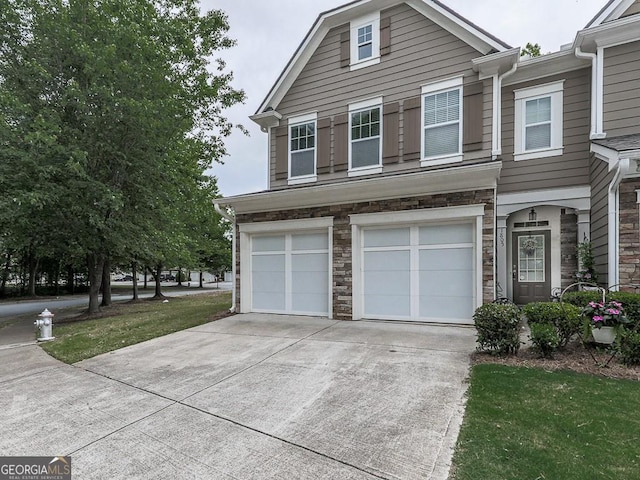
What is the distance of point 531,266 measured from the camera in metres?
8.66

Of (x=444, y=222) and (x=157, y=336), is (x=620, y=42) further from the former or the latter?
(x=157, y=336)

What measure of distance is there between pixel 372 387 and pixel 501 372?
1.69 meters

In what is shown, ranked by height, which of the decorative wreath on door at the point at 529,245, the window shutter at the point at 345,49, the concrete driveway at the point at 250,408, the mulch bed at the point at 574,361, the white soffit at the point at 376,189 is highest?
the window shutter at the point at 345,49

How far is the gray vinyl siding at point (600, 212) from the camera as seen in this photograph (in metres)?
6.79

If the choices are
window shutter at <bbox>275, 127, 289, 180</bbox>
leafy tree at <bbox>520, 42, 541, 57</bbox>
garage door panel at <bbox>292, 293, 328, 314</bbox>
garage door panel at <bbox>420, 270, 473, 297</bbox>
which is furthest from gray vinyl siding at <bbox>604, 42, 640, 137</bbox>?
leafy tree at <bbox>520, 42, 541, 57</bbox>

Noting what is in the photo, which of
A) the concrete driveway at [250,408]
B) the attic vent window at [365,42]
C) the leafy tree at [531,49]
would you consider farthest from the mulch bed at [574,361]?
the leafy tree at [531,49]

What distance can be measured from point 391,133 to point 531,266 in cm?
478

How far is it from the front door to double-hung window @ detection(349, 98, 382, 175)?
3983 millimetres

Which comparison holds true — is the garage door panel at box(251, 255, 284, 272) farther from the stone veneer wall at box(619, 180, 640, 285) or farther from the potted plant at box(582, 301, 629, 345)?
the stone veneer wall at box(619, 180, 640, 285)

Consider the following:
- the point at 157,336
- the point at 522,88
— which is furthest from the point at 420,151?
the point at 157,336

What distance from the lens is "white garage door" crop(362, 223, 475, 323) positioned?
7430mm

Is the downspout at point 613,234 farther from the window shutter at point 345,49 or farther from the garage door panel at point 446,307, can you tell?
the window shutter at point 345,49

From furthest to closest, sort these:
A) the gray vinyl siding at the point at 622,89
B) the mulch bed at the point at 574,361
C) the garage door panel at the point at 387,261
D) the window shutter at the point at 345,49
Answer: the window shutter at the point at 345,49 < the garage door panel at the point at 387,261 < the gray vinyl siding at the point at 622,89 < the mulch bed at the point at 574,361

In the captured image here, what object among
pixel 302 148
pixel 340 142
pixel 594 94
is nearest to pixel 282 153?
pixel 302 148
